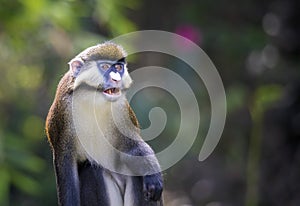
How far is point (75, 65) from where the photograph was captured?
3.22m

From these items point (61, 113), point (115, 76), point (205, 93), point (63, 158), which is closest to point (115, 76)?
point (115, 76)

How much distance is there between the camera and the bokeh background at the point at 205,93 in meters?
7.39

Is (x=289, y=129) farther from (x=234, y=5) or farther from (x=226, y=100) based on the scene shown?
(x=234, y=5)

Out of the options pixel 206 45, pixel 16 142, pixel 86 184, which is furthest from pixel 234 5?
pixel 86 184

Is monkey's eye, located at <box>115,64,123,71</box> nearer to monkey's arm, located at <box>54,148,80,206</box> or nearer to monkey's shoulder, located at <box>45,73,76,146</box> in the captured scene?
monkey's shoulder, located at <box>45,73,76,146</box>

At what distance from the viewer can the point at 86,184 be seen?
3438 millimetres

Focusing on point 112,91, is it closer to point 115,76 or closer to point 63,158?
point 115,76

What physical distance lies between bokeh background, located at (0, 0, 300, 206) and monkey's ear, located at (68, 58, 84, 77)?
361 cm

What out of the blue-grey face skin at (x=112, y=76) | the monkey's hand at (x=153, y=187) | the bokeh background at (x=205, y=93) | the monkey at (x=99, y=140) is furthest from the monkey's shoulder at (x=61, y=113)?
the bokeh background at (x=205, y=93)

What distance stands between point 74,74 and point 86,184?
45cm

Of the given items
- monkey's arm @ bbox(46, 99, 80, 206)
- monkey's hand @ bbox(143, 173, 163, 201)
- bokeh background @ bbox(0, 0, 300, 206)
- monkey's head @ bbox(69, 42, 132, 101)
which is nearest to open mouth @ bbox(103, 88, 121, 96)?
monkey's head @ bbox(69, 42, 132, 101)

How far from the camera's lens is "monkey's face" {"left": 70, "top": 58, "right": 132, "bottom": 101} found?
3.11 metres

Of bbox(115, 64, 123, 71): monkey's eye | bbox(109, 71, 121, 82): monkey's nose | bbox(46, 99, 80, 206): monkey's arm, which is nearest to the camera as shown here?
bbox(109, 71, 121, 82): monkey's nose

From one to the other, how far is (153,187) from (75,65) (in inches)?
19.7
